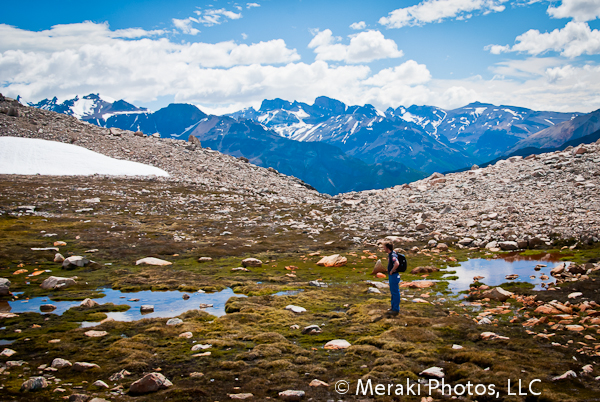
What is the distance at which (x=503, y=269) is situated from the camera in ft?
76.8

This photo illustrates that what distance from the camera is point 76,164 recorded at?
65500 millimetres

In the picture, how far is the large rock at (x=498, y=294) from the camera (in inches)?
659

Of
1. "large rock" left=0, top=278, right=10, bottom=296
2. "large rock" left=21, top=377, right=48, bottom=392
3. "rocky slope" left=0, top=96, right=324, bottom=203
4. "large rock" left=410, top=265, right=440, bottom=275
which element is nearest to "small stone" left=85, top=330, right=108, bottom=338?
"large rock" left=21, top=377, right=48, bottom=392

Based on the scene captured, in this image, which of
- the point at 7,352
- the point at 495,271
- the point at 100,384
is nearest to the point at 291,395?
the point at 100,384

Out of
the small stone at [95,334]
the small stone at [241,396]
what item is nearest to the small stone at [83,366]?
the small stone at [95,334]

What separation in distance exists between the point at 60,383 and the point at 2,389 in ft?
3.91

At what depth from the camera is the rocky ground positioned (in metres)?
9.82

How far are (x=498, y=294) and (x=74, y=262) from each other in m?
23.7

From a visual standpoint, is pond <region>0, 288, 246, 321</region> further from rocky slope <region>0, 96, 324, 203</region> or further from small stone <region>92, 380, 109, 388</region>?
rocky slope <region>0, 96, 324, 203</region>

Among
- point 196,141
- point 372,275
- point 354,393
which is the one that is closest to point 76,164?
point 196,141

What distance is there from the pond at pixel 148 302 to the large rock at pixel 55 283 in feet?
4.94

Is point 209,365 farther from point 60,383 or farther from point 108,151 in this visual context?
point 108,151

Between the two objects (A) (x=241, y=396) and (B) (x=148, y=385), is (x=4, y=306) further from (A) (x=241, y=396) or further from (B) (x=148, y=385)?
(A) (x=241, y=396)

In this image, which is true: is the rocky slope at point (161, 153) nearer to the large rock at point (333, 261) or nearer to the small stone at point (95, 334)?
the large rock at point (333, 261)
